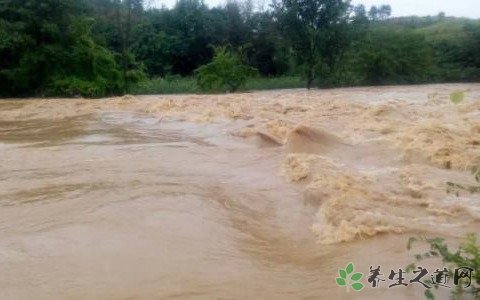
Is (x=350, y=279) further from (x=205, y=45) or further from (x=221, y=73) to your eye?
(x=205, y=45)

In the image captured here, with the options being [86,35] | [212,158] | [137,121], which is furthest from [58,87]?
[212,158]

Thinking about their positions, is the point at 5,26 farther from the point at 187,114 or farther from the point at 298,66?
the point at 298,66

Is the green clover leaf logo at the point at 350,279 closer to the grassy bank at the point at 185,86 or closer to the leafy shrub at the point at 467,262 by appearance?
the leafy shrub at the point at 467,262

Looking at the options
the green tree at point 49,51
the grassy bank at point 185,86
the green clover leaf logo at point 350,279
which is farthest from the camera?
the grassy bank at point 185,86

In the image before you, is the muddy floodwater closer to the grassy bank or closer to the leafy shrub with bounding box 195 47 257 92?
the leafy shrub with bounding box 195 47 257 92

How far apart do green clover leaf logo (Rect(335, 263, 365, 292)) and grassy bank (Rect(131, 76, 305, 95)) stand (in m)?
20.6

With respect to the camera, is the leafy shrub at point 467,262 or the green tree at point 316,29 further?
the green tree at point 316,29

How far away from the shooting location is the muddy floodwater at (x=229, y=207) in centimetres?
378

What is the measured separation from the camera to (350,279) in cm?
351

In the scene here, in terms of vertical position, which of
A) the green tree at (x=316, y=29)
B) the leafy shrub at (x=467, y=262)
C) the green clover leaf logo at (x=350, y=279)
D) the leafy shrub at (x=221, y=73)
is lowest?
the green clover leaf logo at (x=350, y=279)

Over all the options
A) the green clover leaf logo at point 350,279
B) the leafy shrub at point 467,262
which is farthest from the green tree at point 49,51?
the leafy shrub at point 467,262

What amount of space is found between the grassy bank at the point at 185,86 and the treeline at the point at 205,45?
0.63m

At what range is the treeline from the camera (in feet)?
67.7

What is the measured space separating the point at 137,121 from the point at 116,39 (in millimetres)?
19981
